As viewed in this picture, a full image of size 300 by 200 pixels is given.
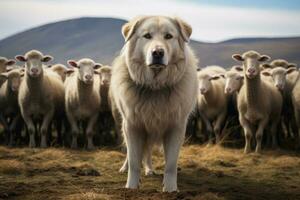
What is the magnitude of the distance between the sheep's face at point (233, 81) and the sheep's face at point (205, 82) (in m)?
0.49

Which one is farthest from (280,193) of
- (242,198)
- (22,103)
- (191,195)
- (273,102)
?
(22,103)

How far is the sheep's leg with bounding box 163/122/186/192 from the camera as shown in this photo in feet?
22.8

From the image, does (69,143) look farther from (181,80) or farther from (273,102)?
(181,80)

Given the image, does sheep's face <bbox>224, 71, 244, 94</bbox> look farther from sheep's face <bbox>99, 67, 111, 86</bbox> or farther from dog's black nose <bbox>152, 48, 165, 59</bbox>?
dog's black nose <bbox>152, 48, 165, 59</bbox>

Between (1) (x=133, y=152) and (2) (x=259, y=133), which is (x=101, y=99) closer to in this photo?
(2) (x=259, y=133)

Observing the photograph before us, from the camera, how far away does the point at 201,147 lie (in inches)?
511

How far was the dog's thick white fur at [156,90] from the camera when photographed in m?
6.76

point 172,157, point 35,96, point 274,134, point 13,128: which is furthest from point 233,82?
point 172,157

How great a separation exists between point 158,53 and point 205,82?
7.60 meters

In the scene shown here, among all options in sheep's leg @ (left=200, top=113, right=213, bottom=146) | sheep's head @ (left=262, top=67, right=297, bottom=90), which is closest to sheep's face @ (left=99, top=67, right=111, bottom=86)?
sheep's leg @ (left=200, top=113, right=213, bottom=146)

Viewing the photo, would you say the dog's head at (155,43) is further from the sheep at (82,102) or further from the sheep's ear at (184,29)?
the sheep at (82,102)

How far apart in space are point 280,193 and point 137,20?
9.86 feet

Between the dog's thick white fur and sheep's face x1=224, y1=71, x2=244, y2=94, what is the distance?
6.40 meters

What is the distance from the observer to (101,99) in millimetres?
14445
